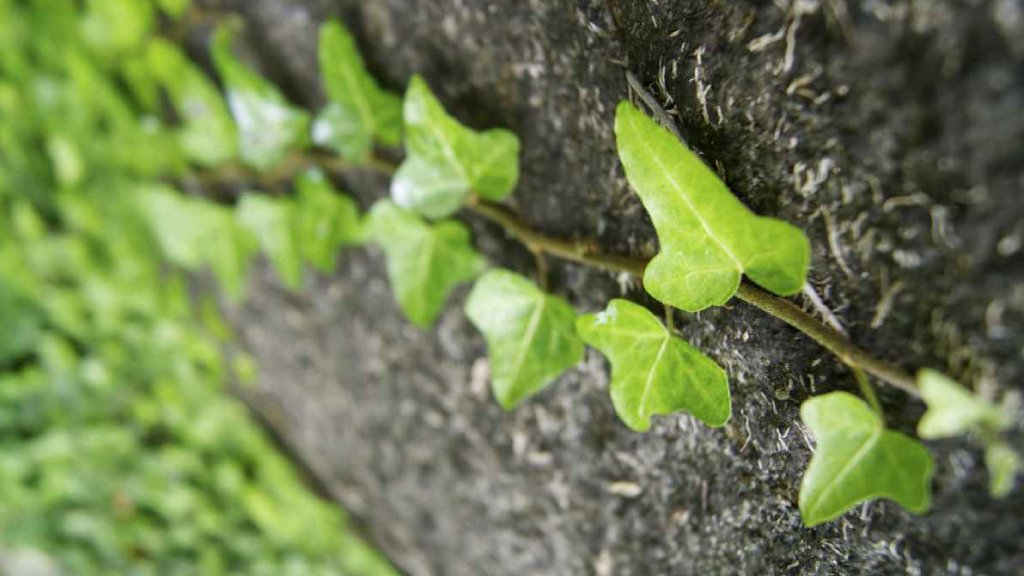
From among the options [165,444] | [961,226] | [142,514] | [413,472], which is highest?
[961,226]

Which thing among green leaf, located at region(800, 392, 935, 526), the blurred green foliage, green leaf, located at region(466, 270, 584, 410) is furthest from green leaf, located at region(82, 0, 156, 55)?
green leaf, located at region(800, 392, 935, 526)

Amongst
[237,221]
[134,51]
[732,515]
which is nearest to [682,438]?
[732,515]

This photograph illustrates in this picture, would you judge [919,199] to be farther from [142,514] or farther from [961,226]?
[142,514]

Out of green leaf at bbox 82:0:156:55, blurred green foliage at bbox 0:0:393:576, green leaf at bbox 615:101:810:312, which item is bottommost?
blurred green foliage at bbox 0:0:393:576

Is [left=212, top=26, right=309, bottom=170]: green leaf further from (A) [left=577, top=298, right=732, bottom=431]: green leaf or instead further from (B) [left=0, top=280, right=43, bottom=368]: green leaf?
(B) [left=0, top=280, right=43, bottom=368]: green leaf

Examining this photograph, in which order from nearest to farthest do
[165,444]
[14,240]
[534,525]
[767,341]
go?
[767,341], [534,525], [14,240], [165,444]

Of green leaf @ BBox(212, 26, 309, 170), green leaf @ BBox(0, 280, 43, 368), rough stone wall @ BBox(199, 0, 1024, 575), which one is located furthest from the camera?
green leaf @ BBox(0, 280, 43, 368)
